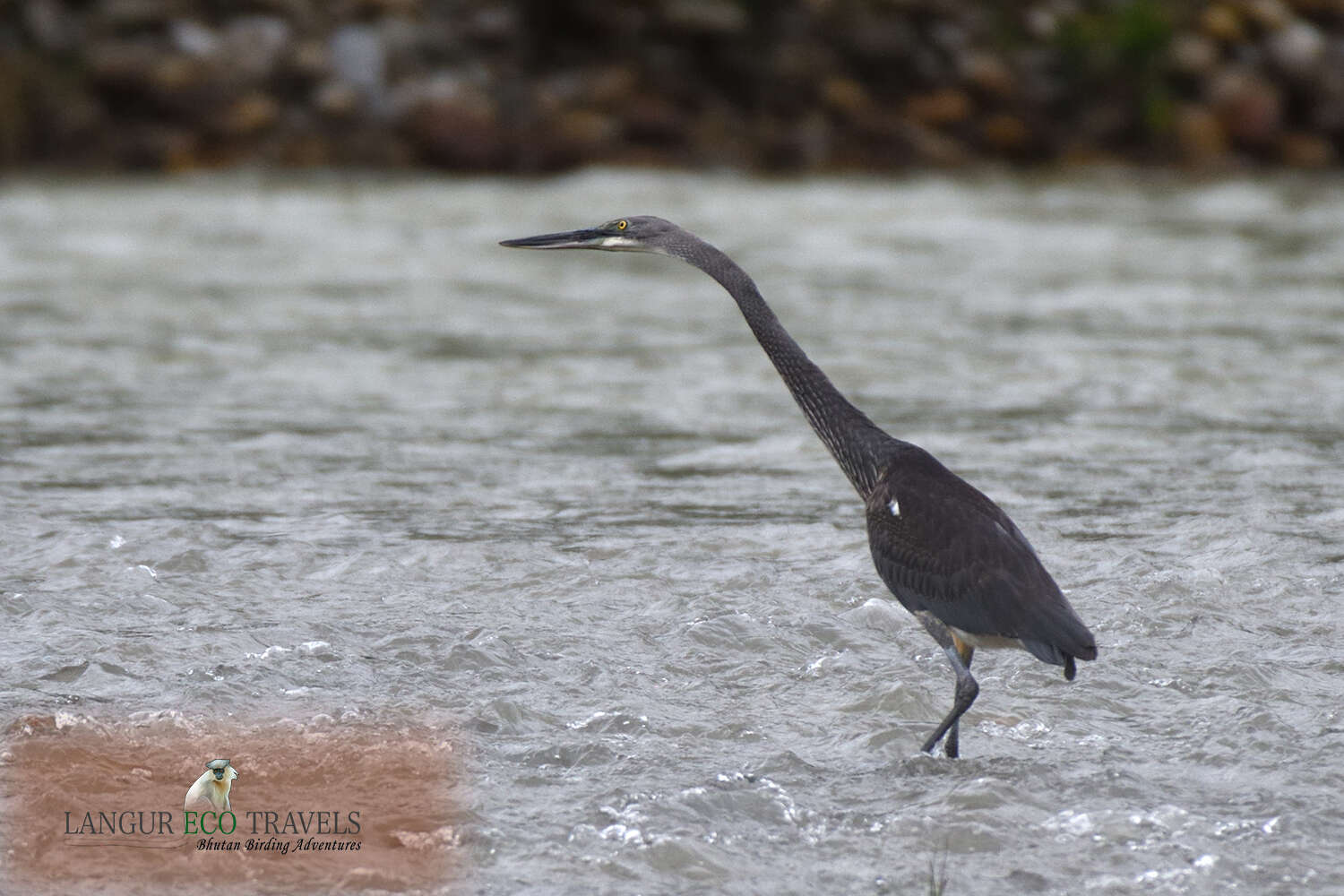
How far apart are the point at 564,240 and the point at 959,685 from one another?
1.99 m

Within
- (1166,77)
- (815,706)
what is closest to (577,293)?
(815,706)

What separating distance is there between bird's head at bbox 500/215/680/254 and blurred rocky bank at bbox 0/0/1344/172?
1420 centimetres

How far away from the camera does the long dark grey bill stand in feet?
18.5

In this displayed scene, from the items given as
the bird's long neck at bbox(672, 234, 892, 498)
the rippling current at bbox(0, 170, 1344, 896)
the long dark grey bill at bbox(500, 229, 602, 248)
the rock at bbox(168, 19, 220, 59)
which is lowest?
the rippling current at bbox(0, 170, 1344, 896)

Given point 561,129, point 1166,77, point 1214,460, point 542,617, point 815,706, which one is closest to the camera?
point 815,706

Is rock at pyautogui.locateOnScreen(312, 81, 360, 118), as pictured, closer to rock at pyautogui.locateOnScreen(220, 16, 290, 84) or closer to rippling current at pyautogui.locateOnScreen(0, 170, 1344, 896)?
rock at pyautogui.locateOnScreen(220, 16, 290, 84)

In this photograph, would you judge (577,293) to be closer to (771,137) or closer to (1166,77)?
(771,137)

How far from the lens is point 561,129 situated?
20.1 meters

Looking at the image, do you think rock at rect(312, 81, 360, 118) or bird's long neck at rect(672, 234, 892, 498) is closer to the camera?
bird's long neck at rect(672, 234, 892, 498)

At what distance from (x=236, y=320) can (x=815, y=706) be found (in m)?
7.51

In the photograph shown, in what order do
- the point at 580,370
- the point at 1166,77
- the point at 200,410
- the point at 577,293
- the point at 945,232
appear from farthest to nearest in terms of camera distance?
the point at 1166,77, the point at 945,232, the point at 577,293, the point at 580,370, the point at 200,410

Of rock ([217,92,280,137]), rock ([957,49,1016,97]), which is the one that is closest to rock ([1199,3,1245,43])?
rock ([957,49,1016,97])

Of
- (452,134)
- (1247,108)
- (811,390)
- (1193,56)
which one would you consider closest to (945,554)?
(811,390)

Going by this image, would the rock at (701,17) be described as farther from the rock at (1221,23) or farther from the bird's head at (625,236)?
the bird's head at (625,236)
